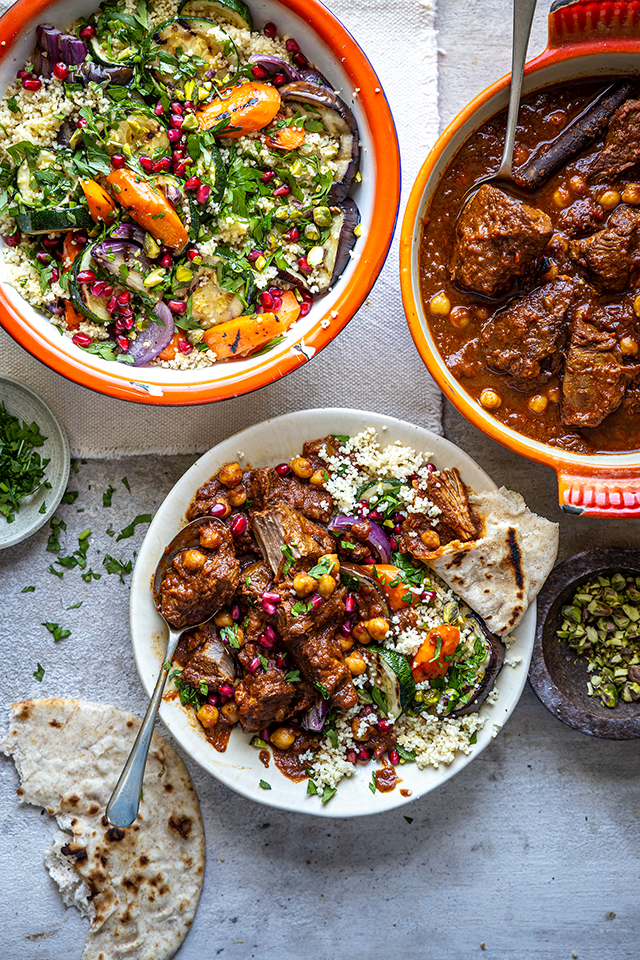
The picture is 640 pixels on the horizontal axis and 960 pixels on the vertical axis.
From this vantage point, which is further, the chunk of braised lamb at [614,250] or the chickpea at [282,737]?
the chickpea at [282,737]

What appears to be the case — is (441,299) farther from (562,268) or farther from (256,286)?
(256,286)

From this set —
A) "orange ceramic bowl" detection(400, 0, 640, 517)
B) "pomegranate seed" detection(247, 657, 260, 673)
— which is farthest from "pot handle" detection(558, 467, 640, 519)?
"pomegranate seed" detection(247, 657, 260, 673)

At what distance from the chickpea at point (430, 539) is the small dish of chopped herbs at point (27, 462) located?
193cm

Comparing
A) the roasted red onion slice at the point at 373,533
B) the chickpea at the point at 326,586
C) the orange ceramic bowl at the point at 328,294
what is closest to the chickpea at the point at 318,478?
the roasted red onion slice at the point at 373,533

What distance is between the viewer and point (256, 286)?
3250 millimetres

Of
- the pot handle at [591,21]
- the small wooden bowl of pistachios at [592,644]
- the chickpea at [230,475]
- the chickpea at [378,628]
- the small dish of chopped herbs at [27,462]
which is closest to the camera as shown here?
the pot handle at [591,21]

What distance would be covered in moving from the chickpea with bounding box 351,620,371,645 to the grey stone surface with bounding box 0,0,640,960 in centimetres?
118

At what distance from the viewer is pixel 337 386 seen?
12.9 ft

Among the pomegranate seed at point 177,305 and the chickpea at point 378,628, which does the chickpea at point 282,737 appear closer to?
the chickpea at point 378,628

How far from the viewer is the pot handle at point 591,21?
3.00 metres

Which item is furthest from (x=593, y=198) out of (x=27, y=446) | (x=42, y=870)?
(x=42, y=870)

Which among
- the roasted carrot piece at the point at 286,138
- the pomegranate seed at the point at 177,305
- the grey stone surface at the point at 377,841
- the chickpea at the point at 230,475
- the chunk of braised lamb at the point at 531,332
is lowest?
the grey stone surface at the point at 377,841

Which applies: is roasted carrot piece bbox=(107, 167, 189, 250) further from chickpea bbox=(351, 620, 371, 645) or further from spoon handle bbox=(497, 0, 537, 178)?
chickpea bbox=(351, 620, 371, 645)

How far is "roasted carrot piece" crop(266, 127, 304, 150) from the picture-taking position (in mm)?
3156
